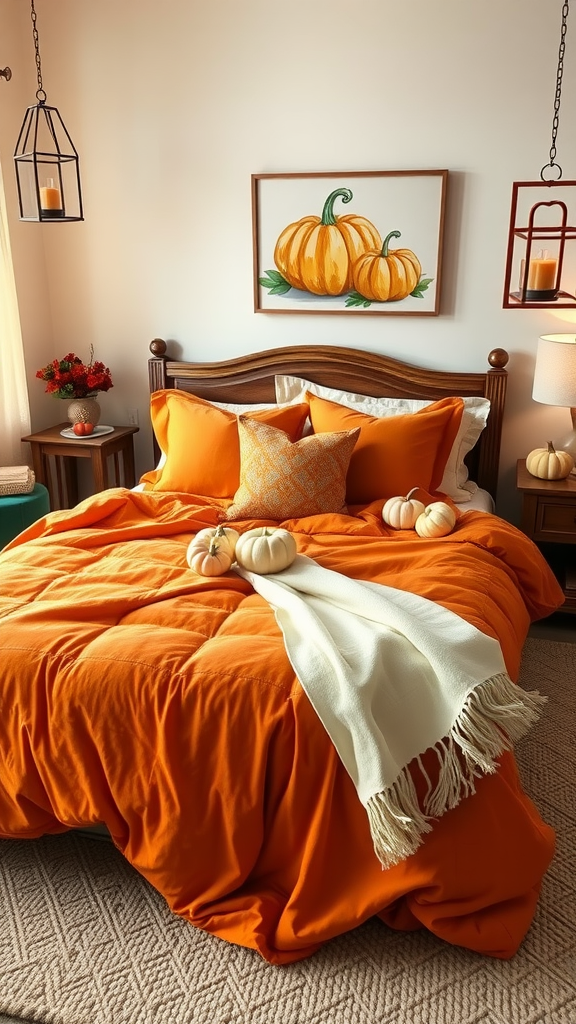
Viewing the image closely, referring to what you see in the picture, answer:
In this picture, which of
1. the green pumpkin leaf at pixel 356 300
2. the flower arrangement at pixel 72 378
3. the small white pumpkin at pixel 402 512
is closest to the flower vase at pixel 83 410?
the flower arrangement at pixel 72 378

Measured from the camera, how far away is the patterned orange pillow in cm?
316

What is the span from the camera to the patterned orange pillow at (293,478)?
316 cm

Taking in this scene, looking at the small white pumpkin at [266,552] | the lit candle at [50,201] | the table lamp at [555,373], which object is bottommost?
the small white pumpkin at [266,552]

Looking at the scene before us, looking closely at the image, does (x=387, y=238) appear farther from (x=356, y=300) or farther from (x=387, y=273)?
(x=356, y=300)

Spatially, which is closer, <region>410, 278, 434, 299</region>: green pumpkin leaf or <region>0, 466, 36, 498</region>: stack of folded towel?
<region>0, 466, 36, 498</region>: stack of folded towel

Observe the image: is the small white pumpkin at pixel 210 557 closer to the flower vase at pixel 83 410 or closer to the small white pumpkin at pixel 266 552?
the small white pumpkin at pixel 266 552

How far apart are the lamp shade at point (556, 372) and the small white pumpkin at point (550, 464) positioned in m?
0.22

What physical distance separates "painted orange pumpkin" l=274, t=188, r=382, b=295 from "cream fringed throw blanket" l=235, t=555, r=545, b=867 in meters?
1.99

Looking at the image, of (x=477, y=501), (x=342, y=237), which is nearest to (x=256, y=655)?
(x=477, y=501)

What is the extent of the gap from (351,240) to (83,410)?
147cm

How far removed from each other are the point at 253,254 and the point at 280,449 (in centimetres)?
120

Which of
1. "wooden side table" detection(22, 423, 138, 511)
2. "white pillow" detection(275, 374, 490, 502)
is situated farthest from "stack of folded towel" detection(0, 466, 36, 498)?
"white pillow" detection(275, 374, 490, 502)

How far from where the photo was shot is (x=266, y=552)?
258 centimetres

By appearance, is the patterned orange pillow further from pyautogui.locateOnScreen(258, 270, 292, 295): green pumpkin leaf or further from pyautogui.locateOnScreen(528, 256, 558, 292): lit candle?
pyautogui.locateOnScreen(258, 270, 292, 295): green pumpkin leaf
